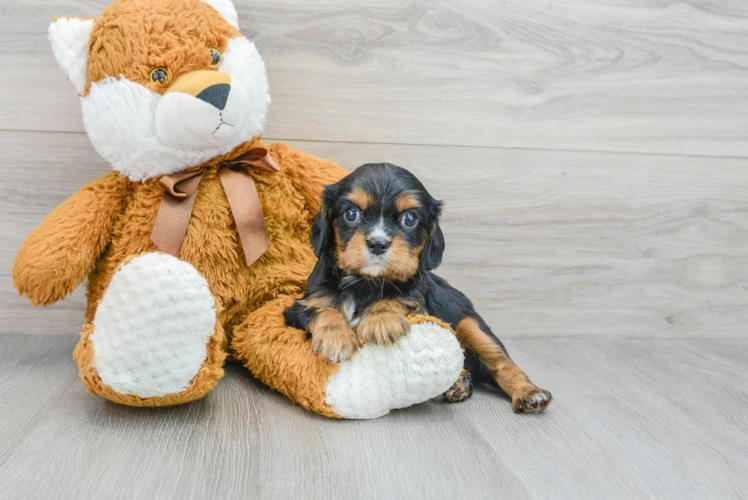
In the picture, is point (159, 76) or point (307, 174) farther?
point (307, 174)

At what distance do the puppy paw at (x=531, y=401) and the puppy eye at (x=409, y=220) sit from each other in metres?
0.59

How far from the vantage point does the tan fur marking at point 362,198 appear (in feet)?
4.61

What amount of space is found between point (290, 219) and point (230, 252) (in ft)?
0.72

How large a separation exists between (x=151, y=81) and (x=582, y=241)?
174 centimetres

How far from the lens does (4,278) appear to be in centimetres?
205

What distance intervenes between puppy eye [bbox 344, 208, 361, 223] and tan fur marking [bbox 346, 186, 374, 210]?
2cm

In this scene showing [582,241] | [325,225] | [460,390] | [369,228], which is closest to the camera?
[369,228]

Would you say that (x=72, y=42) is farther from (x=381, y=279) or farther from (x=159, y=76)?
(x=381, y=279)

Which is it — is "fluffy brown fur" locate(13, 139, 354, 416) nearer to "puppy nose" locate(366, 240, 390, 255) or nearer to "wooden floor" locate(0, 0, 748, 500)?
"wooden floor" locate(0, 0, 748, 500)

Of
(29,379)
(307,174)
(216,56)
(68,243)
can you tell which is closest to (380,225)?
(307,174)

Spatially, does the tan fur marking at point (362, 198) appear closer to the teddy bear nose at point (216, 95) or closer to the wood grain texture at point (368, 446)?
the teddy bear nose at point (216, 95)

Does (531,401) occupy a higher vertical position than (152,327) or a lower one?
lower

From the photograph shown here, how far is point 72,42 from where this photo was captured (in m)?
1.48

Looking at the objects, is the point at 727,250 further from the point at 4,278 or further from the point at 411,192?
the point at 4,278
